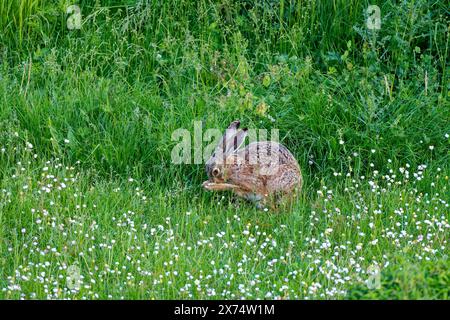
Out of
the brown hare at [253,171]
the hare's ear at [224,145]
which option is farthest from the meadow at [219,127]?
the hare's ear at [224,145]

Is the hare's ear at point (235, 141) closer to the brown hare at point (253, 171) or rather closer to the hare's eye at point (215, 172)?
the brown hare at point (253, 171)

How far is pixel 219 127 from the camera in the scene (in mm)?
7543

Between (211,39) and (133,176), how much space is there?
172cm

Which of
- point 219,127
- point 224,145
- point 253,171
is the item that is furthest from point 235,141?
point 219,127

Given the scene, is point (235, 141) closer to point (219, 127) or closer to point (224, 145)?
point (224, 145)

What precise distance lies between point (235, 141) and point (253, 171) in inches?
9.7

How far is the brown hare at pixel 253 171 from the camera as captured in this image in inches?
272

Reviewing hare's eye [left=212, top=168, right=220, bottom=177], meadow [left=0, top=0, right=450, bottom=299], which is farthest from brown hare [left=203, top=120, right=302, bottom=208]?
meadow [left=0, top=0, right=450, bottom=299]

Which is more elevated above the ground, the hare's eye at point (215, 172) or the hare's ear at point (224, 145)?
the hare's ear at point (224, 145)

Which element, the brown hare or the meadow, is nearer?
the meadow

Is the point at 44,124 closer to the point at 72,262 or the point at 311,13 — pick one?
the point at 72,262

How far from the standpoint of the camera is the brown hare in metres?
6.91

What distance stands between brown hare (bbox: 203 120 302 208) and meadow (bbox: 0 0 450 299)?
0.12 metres

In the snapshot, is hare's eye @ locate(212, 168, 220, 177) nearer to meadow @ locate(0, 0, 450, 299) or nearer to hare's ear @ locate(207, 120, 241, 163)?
hare's ear @ locate(207, 120, 241, 163)
